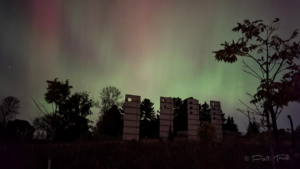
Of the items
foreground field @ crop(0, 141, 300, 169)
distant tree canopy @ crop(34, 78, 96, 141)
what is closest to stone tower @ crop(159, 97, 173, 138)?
foreground field @ crop(0, 141, 300, 169)

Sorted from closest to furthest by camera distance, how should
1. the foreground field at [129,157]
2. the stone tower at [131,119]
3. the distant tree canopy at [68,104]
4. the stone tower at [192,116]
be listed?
1. the foreground field at [129,157]
2. the stone tower at [131,119]
3. the stone tower at [192,116]
4. the distant tree canopy at [68,104]

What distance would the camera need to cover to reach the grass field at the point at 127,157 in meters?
5.62

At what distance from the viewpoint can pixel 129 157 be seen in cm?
665


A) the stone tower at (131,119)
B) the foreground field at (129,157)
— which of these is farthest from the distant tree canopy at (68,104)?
the foreground field at (129,157)

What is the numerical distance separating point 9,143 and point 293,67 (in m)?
9.34

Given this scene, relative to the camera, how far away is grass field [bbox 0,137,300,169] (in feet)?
18.4

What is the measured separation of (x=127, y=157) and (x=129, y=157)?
11 centimetres

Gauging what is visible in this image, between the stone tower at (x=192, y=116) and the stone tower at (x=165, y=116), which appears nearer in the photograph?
the stone tower at (x=165, y=116)

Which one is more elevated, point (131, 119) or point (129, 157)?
point (131, 119)

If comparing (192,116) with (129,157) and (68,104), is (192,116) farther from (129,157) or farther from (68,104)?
(68,104)

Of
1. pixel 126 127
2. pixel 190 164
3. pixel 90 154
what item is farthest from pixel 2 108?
pixel 190 164

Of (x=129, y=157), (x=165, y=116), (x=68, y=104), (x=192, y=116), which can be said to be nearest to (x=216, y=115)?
(x=192, y=116)

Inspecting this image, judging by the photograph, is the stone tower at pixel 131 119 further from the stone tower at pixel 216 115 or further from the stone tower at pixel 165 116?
the stone tower at pixel 216 115

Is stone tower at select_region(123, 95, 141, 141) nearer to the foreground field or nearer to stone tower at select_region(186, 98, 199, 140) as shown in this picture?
stone tower at select_region(186, 98, 199, 140)
